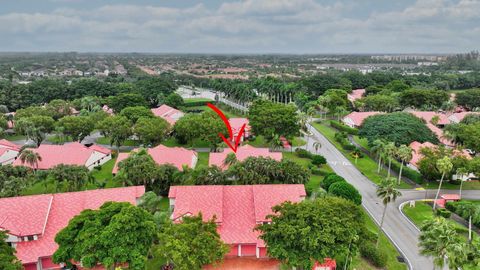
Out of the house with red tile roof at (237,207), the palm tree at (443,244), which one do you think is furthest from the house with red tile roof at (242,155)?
the palm tree at (443,244)

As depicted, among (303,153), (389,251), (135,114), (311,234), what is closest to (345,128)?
(303,153)

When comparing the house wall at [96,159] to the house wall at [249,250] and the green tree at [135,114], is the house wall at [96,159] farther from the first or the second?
the house wall at [249,250]

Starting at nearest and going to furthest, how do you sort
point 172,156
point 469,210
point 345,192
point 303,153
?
point 469,210 → point 345,192 → point 172,156 → point 303,153

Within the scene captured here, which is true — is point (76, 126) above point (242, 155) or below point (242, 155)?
above

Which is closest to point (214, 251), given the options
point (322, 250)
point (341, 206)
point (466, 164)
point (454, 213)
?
point (322, 250)

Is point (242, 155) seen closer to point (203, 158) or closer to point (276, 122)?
point (203, 158)

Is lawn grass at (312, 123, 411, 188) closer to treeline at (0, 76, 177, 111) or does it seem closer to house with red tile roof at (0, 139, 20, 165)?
treeline at (0, 76, 177, 111)

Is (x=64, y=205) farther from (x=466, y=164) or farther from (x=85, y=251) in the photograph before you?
(x=466, y=164)
